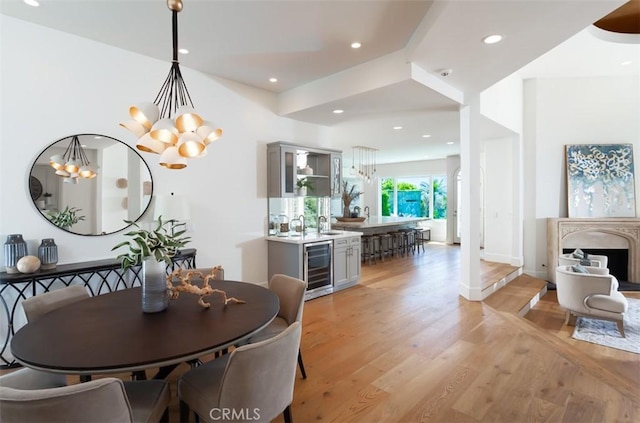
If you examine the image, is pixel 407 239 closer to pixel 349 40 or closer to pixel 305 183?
pixel 305 183

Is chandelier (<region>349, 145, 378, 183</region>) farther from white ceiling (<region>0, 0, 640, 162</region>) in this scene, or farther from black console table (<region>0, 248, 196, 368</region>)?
black console table (<region>0, 248, 196, 368</region>)

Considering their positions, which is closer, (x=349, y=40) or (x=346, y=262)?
(x=349, y=40)

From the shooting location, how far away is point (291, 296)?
8.34 feet

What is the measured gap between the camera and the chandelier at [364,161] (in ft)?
26.0

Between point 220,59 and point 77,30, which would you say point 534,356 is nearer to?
point 220,59

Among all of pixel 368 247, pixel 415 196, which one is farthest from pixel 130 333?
pixel 415 196

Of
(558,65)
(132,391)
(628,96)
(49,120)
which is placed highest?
(558,65)

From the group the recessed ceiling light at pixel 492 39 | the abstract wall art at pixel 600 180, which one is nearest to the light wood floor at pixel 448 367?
the recessed ceiling light at pixel 492 39

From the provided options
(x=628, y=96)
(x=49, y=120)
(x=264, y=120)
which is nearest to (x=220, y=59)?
(x=264, y=120)

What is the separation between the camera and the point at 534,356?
2916 millimetres

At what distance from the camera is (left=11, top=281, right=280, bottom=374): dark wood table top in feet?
4.40

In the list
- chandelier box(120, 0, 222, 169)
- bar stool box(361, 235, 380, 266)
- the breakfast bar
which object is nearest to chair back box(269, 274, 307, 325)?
chandelier box(120, 0, 222, 169)

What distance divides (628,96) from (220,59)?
7646mm

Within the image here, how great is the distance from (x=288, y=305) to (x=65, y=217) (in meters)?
2.48
